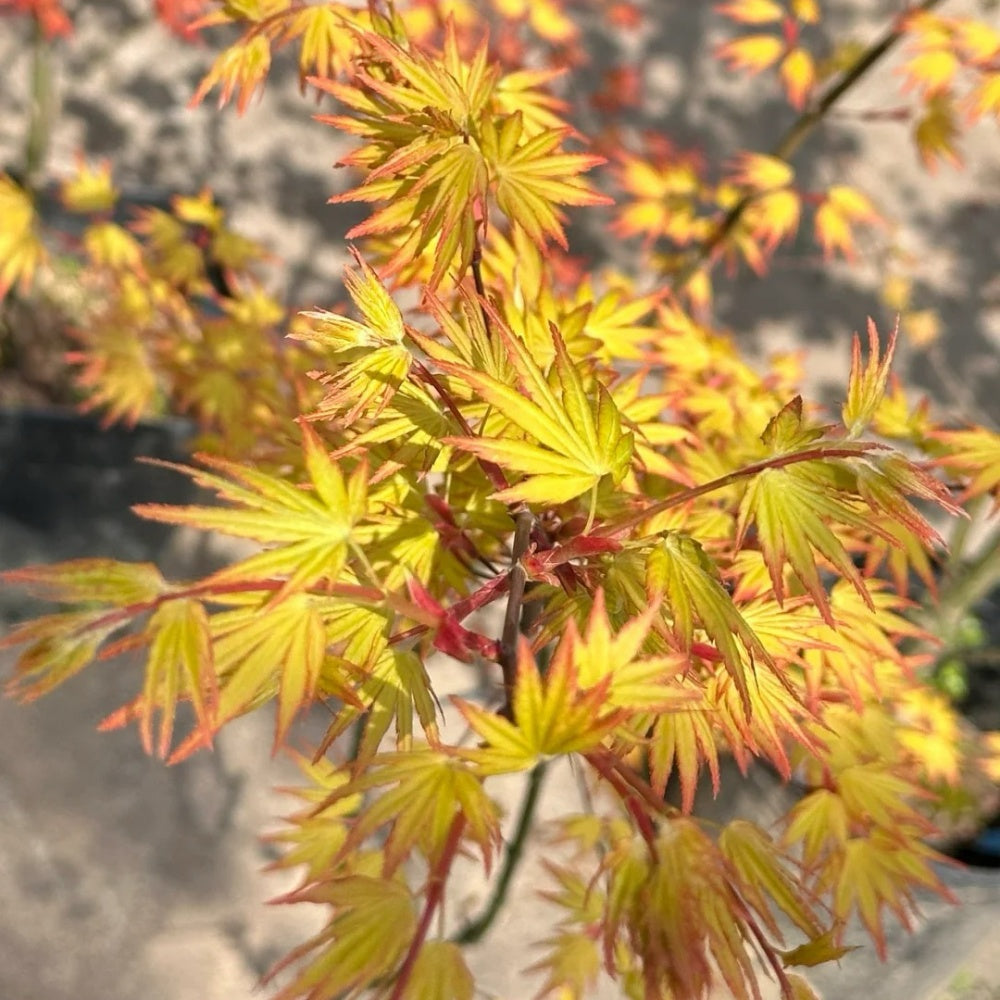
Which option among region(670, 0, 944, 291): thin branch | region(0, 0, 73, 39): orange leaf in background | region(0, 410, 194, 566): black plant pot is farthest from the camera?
region(0, 410, 194, 566): black plant pot

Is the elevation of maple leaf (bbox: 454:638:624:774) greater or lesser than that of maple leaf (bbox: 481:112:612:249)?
lesser

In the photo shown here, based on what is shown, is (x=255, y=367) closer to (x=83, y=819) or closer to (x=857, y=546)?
(x=857, y=546)

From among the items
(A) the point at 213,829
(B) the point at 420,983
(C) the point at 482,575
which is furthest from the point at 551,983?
(A) the point at 213,829

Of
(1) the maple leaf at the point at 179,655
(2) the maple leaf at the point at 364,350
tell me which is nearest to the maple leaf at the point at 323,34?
(2) the maple leaf at the point at 364,350

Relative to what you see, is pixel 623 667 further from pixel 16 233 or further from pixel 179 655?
pixel 16 233

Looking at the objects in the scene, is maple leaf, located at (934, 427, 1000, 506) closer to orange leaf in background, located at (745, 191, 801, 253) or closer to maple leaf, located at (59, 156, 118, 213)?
orange leaf in background, located at (745, 191, 801, 253)

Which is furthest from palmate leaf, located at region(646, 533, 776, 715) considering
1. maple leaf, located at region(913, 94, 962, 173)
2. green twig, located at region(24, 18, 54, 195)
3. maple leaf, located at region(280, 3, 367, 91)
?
green twig, located at region(24, 18, 54, 195)

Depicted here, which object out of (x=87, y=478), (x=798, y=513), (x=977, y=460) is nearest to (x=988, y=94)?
(x=977, y=460)

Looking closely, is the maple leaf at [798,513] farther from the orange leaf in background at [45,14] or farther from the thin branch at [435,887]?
the orange leaf in background at [45,14]

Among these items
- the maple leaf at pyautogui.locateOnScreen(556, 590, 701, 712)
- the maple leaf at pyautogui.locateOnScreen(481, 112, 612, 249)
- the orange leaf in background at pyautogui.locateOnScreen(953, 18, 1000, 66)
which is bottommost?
the maple leaf at pyautogui.locateOnScreen(556, 590, 701, 712)
